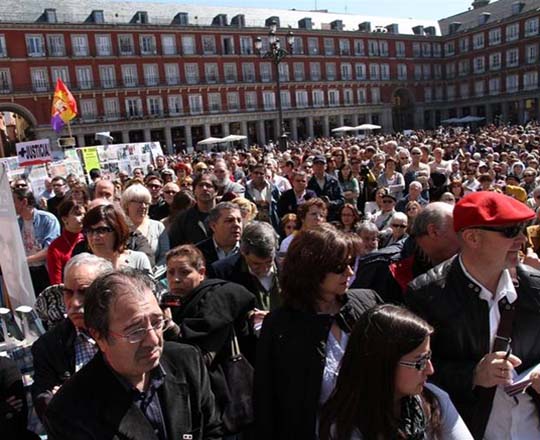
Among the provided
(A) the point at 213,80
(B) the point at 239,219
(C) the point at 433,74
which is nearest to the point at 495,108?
(C) the point at 433,74

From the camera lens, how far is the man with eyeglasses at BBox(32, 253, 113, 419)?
2.29 m

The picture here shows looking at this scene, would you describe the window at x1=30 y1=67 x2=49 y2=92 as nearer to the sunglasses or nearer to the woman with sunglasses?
the woman with sunglasses

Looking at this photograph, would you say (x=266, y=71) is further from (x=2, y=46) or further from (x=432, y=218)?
→ (x=432, y=218)

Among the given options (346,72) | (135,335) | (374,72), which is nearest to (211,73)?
(346,72)

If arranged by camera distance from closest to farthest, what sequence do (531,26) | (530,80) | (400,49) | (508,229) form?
(508,229), (531,26), (530,80), (400,49)

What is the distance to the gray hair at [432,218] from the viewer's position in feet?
8.88

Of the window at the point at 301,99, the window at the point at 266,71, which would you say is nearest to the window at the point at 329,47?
the window at the point at 301,99

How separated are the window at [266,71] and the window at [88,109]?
16316 millimetres

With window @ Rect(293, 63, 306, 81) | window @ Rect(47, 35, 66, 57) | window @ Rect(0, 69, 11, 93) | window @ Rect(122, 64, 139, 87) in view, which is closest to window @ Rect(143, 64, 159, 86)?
window @ Rect(122, 64, 139, 87)

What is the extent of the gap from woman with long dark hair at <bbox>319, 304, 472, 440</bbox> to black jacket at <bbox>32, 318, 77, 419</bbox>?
1.30m

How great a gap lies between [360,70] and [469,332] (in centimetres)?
5446

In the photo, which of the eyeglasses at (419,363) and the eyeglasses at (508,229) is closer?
the eyeglasses at (419,363)

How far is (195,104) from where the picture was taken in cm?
4450

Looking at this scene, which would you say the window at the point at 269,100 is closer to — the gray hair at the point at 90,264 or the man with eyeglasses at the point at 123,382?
the gray hair at the point at 90,264
